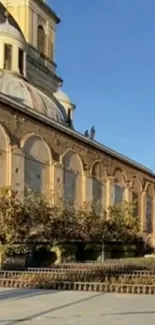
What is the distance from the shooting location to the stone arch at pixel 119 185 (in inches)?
1294

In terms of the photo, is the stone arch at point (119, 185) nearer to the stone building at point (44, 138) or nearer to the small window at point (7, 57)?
the stone building at point (44, 138)

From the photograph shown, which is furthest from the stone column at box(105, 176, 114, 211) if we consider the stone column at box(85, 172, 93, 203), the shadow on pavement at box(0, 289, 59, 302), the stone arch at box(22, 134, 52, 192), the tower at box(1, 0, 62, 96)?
the shadow on pavement at box(0, 289, 59, 302)

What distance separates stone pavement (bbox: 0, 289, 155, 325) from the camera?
6.32 m

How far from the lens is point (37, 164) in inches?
966

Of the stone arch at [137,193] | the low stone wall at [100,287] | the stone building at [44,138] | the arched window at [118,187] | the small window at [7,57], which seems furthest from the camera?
the stone arch at [137,193]

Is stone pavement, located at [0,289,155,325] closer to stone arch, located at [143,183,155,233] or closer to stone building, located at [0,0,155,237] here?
stone building, located at [0,0,155,237]

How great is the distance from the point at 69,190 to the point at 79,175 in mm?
1330

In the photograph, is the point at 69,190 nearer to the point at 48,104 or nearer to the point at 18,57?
the point at 48,104

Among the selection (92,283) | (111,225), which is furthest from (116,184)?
(92,283)

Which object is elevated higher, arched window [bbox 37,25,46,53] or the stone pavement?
arched window [bbox 37,25,46,53]

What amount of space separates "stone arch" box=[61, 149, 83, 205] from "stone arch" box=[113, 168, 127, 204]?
4.56 m

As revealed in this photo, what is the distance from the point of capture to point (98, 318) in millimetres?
6508

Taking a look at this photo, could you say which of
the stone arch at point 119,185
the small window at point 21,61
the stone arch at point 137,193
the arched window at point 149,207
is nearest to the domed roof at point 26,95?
the small window at point 21,61

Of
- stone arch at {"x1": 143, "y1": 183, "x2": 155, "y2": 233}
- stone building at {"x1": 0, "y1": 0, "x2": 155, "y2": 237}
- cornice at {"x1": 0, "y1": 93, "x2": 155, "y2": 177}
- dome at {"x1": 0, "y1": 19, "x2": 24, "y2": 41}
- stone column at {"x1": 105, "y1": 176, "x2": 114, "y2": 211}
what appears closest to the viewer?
cornice at {"x1": 0, "y1": 93, "x2": 155, "y2": 177}
